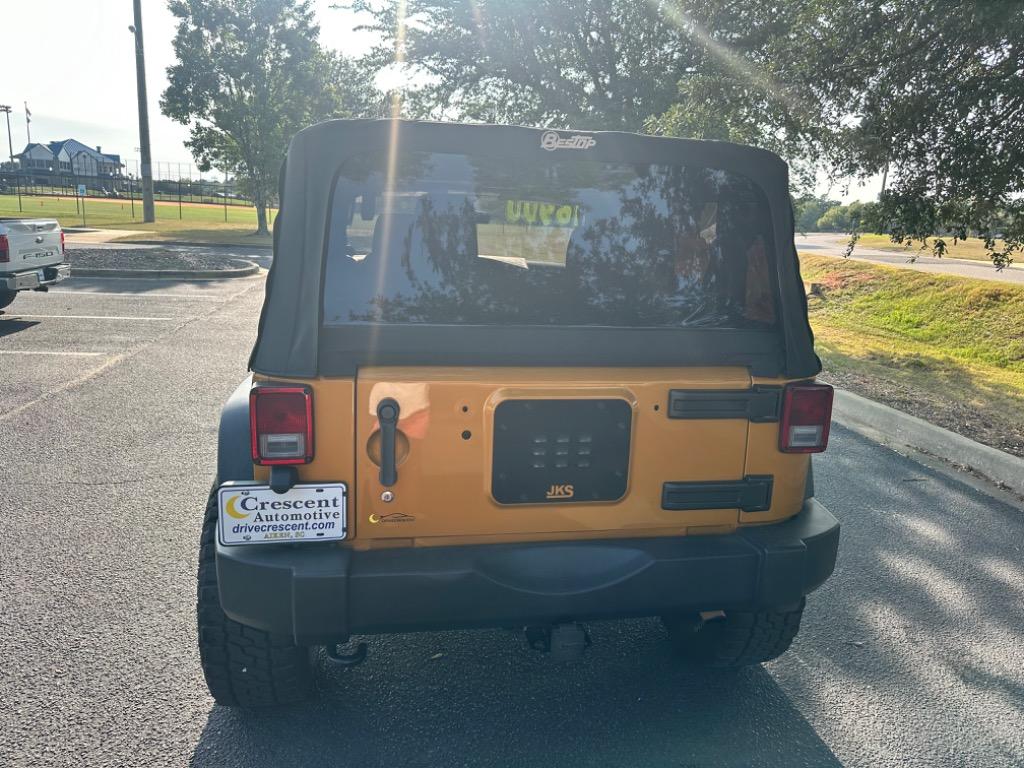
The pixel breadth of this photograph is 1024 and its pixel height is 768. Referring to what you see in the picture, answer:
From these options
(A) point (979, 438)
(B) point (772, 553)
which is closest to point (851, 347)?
(A) point (979, 438)

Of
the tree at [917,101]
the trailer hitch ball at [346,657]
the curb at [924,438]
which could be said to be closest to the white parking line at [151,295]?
the tree at [917,101]

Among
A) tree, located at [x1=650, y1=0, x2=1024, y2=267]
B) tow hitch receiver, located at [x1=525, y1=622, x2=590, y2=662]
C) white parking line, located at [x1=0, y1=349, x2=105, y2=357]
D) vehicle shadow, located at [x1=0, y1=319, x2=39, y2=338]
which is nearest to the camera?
tow hitch receiver, located at [x1=525, y1=622, x2=590, y2=662]

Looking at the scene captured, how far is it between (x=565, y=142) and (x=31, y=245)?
1017cm

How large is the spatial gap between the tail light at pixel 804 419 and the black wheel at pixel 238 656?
1713mm

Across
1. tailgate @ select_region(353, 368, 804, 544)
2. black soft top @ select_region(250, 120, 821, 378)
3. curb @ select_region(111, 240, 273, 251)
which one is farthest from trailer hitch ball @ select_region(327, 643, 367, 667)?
curb @ select_region(111, 240, 273, 251)

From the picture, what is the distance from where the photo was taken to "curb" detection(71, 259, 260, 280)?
15727 millimetres

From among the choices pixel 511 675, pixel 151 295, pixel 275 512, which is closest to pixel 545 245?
pixel 275 512

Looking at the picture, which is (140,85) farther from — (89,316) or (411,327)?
(411,327)

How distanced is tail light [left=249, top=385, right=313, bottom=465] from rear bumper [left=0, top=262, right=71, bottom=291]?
9305mm

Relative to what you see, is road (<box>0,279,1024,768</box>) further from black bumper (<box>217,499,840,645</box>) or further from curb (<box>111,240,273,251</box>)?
curb (<box>111,240,273,251</box>)

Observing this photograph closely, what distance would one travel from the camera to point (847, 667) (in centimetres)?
322

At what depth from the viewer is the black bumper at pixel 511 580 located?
7.73ft

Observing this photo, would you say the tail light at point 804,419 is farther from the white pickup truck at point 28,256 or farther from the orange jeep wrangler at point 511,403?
the white pickup truck at point 28,256

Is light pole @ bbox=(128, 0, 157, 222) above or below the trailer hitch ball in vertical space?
above
